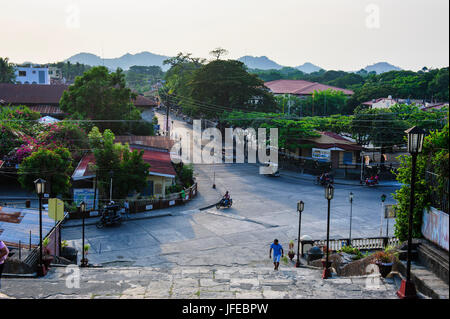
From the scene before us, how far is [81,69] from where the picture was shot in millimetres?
160125

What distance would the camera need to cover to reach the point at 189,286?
1033cm

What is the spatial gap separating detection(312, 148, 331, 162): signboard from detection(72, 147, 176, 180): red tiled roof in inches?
537

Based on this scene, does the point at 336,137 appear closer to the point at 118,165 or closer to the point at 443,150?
the point at 118,165

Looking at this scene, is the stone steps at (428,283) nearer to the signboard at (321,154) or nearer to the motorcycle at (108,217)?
the motorcycle at (108,217)

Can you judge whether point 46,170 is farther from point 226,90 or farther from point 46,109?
point 226,90

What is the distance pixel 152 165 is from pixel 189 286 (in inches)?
806

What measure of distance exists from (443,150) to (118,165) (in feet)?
63.4

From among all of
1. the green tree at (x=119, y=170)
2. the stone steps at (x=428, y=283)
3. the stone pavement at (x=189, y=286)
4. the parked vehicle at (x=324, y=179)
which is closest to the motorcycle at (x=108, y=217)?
the green tree at (x=119, y=170)

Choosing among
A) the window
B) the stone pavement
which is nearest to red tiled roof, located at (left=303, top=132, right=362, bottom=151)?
the window

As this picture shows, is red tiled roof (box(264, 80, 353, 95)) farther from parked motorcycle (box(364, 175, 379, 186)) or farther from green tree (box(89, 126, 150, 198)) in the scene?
green tree (box(89, 126, 150, 198))

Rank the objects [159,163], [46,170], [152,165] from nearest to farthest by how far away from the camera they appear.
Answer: [46,170] → [152,165] → [159,163]

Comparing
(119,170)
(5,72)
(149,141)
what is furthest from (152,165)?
(5,72)

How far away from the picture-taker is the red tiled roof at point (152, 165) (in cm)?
2656

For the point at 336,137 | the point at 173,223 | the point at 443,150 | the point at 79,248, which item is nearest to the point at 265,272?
the point at 443,150
